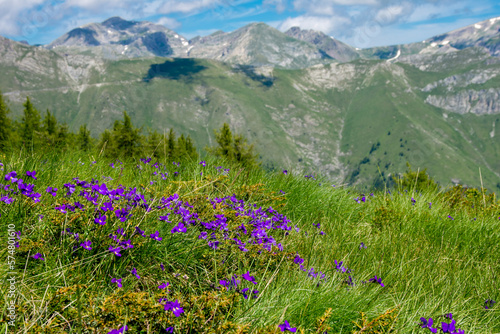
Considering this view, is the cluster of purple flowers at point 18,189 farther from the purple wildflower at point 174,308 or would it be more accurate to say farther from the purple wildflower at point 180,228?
the purple wildflower at point 174,308

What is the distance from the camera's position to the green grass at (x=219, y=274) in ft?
8.04

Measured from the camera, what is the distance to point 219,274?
11.4ft

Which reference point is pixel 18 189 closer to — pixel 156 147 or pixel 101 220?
pixel 101 220

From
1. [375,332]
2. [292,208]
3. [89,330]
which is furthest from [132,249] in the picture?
[292,208]

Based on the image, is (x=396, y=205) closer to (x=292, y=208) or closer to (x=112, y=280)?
(x=292, y=208)

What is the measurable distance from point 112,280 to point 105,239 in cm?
51

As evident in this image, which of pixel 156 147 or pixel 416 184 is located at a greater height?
pixel 156 147

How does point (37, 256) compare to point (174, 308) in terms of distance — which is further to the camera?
point (37, 256)

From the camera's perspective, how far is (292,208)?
6270 millimetres

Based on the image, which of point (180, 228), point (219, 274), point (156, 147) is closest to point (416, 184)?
point (156, 147)

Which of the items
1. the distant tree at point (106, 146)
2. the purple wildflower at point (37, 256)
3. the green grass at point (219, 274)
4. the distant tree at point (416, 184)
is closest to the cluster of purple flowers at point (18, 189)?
the green grass at point (219, 274)

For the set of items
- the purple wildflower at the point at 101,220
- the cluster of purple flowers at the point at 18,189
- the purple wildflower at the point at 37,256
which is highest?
the cluster of purple flowers at the point at 18,189

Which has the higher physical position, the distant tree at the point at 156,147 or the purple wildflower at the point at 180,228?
the purple wildflower at the point at 180,228

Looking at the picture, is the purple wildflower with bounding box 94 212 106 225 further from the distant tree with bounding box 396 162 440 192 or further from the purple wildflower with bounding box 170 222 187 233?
the distant tree with bounding box 396 162 440 192
